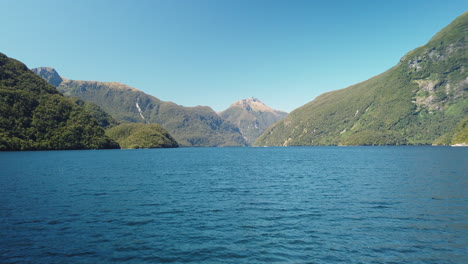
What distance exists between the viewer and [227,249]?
24578 mm

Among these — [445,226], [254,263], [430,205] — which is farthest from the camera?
[430,205]

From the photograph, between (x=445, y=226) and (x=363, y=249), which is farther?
(x=445, y=226)

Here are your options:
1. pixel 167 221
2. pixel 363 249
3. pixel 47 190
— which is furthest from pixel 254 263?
pixel 47 190

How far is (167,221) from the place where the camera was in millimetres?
33500

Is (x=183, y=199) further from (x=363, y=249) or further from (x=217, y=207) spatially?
(x=363, y=249)

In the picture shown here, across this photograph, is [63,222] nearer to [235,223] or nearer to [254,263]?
[235,223]

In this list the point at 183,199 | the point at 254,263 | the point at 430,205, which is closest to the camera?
the point at 254,263

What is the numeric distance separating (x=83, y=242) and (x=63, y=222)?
8.76m

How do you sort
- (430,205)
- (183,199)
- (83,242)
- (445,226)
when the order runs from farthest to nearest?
(183,199), (430,205), (445,226), (83,242)

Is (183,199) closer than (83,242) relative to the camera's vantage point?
No

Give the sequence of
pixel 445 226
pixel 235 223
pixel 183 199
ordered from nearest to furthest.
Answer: pixel 445 226
pixel 235 223
pixel 183 199

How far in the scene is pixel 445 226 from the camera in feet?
101

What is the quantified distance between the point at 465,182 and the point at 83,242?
7286cm

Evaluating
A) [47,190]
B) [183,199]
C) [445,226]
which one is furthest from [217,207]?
[47,190]
